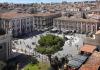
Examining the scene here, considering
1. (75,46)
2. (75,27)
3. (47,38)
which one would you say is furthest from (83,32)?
(47,38)

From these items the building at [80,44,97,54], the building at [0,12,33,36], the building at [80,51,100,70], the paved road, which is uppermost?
the building at [80,51,100,70]

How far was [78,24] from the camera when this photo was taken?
61781mm

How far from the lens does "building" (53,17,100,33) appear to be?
59.8m

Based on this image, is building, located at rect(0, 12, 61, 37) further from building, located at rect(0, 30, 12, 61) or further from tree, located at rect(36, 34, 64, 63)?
tree, located at rect(36, 34, 64, 63)

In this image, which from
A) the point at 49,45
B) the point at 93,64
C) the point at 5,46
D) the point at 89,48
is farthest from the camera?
the point at 5,46

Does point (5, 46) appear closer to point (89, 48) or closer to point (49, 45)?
point (49, 45)

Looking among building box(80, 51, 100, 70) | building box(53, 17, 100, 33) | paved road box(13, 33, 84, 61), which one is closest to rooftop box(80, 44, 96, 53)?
building box(80, 51, 100, 70)

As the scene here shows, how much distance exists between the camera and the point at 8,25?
52656 mm

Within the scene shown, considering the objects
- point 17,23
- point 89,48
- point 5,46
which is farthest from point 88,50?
point 17,23

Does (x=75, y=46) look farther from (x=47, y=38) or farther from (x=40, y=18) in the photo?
(x=40, y=18)

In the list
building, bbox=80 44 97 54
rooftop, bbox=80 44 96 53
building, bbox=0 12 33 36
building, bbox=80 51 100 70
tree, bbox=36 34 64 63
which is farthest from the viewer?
building, bbox=0 12 33 36

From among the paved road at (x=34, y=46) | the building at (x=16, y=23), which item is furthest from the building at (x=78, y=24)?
the paved road at (x=34, y=46)

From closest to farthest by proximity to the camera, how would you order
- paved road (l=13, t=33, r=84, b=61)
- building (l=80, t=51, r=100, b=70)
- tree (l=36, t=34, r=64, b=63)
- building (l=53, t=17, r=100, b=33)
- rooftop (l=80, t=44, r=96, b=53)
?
building (l=80, t=51, r=100, b=70) → rooftop (l=80, t=44, r=96, b=53) → tree (l=36, t=34, r=64, b=63) → paved road (l=13, t=33, r=84, b=61) → building (l=53, t=17, r=100, b=33)

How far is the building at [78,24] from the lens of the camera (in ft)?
196
